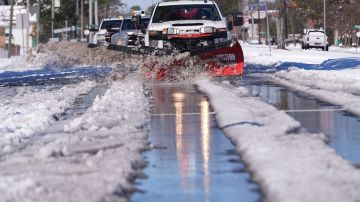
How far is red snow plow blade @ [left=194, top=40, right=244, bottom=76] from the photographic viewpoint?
18922mm

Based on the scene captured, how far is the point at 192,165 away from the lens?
7.45m

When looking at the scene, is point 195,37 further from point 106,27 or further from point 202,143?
point 106,27

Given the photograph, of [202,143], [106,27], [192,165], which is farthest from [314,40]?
[192,165]

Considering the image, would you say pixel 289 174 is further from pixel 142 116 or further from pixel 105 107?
pixel 105 107

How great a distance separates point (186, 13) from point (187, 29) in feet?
3.58

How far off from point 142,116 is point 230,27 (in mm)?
10705

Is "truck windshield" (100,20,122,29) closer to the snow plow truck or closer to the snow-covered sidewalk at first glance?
the snow-covered sidewalk

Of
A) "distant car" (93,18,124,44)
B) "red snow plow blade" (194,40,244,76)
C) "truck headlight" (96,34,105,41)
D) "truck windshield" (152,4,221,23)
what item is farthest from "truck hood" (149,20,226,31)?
"truck headlight" (96,34,105,41)

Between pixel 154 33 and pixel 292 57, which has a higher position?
pixel 154 33

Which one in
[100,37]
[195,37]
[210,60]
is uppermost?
[100,37]

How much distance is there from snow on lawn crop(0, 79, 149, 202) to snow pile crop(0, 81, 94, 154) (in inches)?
10.3

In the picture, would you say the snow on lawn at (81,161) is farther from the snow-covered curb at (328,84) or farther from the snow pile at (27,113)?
the snow-covered curb at (328,84)

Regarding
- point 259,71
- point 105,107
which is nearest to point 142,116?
point 105,107

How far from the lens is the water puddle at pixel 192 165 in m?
6.20
